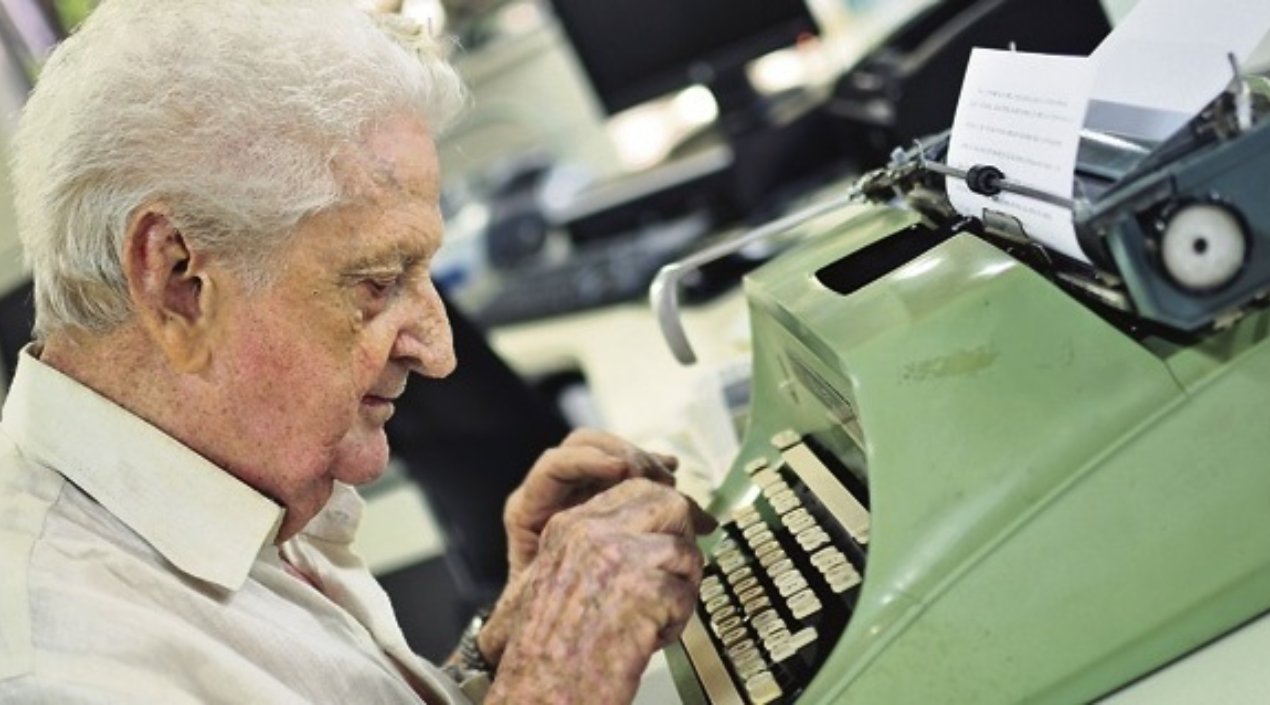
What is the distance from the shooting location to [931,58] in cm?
185

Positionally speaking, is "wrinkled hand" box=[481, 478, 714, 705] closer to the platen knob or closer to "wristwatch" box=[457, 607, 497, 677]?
"wristwatch" box=[457, 607, 497, 677]

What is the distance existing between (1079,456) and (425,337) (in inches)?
18.9

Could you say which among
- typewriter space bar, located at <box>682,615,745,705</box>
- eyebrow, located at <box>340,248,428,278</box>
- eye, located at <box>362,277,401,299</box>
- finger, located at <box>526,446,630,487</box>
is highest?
eyebrow, located at <box>340,248,428,278</box>

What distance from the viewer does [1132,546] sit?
0.79 metres

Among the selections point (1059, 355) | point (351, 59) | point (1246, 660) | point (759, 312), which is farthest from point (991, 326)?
point (351, 59)

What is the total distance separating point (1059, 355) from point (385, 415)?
0.51m

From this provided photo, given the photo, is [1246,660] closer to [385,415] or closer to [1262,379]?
[1262,379]

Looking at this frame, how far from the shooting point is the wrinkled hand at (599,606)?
889 mm

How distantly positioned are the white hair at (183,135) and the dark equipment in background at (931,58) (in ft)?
2.24

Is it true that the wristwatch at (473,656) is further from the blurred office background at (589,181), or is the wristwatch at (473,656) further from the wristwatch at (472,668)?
the blurred office background at (589,181)

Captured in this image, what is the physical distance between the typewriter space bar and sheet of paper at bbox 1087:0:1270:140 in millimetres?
479

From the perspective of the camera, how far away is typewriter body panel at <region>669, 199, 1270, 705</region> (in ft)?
2.60

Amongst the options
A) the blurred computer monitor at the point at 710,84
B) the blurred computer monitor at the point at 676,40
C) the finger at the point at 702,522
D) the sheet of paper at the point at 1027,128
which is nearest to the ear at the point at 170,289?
the finger at the point at 702,522

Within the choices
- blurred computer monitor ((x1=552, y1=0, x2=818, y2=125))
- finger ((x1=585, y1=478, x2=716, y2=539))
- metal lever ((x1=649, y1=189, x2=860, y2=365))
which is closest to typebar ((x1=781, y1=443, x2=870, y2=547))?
finger ((x1=585, y1=478, x2=716, y2=539))
